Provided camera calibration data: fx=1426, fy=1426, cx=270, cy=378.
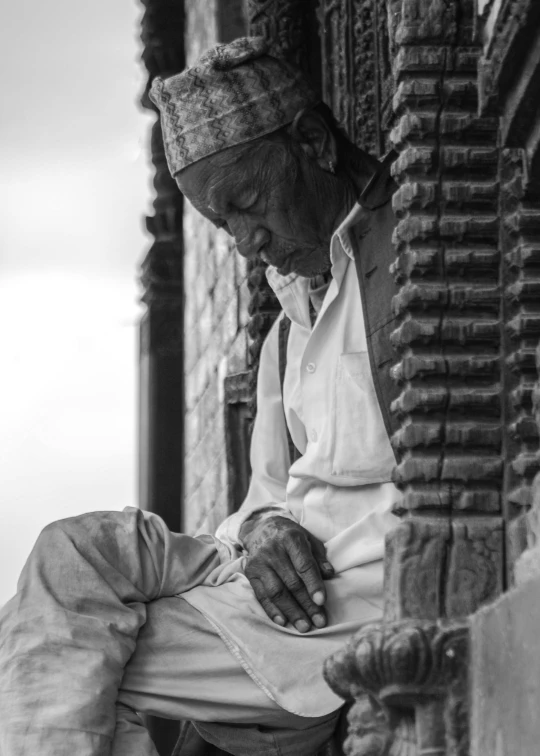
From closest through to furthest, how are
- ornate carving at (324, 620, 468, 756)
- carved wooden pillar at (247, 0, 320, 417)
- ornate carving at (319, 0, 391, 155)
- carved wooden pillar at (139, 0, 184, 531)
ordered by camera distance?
1. ornate carving at (324, 620, 468, 756)
2. carved wooden pillar at (247, 0, 320, 417)
3. ornate carving at (319, 0, 391, 155)
4. carved wooden pillar at (139, 0, 184, 531)

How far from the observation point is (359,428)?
3.19 meters

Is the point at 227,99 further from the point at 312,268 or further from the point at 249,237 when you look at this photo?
the point at 312,268

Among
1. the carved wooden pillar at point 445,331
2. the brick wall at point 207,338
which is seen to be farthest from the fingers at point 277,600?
the brick wall at point 207,338

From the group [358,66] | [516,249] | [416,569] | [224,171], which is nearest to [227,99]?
[224,171]

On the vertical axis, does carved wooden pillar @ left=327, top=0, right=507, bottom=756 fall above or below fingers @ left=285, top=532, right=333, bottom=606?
above

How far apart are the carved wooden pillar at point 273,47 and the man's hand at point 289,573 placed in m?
0.85

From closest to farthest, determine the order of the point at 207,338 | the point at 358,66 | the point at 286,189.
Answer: the point at 286,189, the point at 358,66, the point at 207,338

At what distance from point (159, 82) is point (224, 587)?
1363 mm

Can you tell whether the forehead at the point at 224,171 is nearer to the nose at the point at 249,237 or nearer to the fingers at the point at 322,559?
the nose at the point at 249,237

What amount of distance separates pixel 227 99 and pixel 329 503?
1060mm

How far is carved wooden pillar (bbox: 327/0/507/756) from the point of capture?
2.46 meters

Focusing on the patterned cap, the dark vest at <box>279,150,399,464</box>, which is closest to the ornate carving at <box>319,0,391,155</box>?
the patterned cap

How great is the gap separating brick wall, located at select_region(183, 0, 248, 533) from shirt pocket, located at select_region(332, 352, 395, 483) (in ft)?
6.35

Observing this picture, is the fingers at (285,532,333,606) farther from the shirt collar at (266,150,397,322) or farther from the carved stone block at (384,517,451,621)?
the shirt collar at (266,150,397,322)
